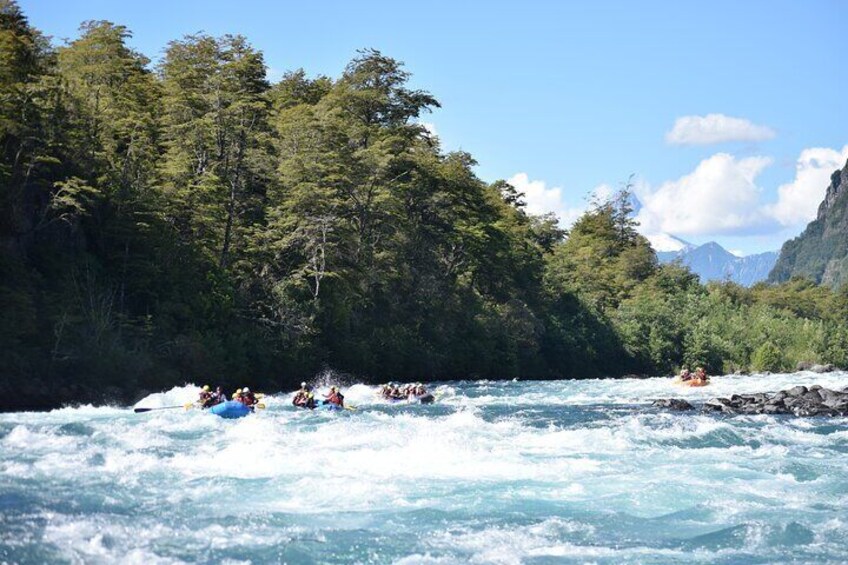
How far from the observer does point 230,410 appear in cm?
2247

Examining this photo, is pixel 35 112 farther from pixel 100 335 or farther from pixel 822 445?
pixel 822 445

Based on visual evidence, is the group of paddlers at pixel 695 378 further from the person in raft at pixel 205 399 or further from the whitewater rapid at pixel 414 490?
the person in raft at pixel 205 399

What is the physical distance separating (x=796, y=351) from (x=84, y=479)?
5716 centimetres

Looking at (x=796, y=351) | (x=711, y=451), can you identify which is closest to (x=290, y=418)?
(x=711, y=451)

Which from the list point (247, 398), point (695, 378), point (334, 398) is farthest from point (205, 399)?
point (695, 378)

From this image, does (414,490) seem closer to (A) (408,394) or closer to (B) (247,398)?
(B) (247,398)

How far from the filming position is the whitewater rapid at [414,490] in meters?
10.4

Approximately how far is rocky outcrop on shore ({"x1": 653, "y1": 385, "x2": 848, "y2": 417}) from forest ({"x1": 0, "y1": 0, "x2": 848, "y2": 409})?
15.3 metres

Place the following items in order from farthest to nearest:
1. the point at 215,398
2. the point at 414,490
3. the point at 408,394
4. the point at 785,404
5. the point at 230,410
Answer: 1. the point at 408,394
2. the point at 785,404
3. the point at 215,398
4. the point at 230,410
5. the point at 414,490

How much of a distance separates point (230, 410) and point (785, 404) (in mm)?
17298

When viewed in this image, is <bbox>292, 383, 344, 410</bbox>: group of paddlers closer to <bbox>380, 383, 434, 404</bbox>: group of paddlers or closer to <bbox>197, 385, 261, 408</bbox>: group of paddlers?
<bbox>197, 385, 261, 408</bbox>: group of paddlers

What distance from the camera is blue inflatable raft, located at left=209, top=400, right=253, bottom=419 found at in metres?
22.4

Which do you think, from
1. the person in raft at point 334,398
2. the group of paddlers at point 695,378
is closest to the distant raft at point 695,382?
the group of paddlers at point 695,378

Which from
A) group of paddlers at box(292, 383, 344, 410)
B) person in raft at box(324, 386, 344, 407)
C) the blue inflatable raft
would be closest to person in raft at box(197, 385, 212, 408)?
the blue inflatable raft
